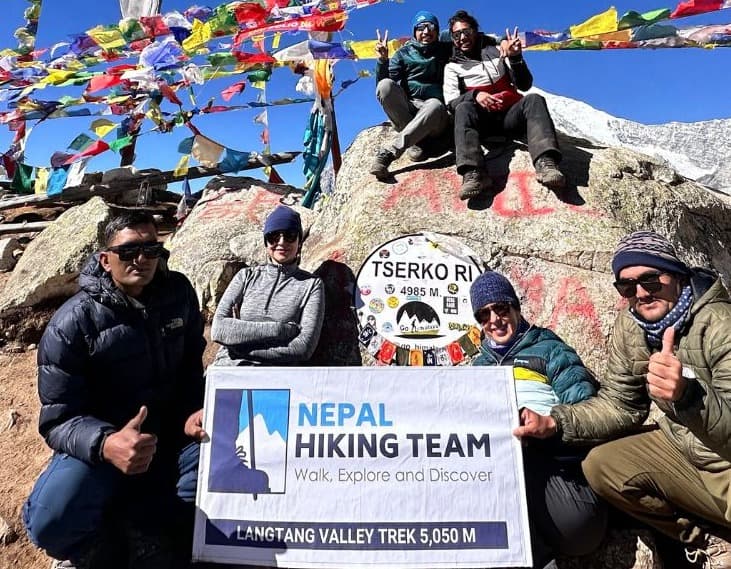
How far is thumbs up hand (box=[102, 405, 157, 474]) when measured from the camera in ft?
7.93

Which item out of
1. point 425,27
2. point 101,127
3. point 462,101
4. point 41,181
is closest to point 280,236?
point 462,101

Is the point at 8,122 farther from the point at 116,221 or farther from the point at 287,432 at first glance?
the point at 287,432

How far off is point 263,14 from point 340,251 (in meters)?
6.09

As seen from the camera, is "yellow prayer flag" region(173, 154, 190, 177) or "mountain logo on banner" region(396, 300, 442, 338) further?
"yellow prayer flag" region(173, 154, 190, 177)

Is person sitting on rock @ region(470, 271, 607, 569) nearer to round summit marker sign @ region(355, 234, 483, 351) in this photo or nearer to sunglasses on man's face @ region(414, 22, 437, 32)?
round summit marker sign @ region(355, 234, 483, 351)

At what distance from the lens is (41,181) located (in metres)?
10.5

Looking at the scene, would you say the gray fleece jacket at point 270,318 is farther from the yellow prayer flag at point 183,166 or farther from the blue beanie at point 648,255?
the yellow prayer flag at point 183,166

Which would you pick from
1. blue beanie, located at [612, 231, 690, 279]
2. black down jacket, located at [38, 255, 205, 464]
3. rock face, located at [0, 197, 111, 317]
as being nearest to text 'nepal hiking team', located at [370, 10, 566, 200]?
blue beanie, located at [612, 231, 690, 279]

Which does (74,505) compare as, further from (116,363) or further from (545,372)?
(545,372)

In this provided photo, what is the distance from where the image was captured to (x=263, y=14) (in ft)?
28.6

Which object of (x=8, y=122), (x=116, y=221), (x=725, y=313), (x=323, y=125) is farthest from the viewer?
(x=8, y=122)

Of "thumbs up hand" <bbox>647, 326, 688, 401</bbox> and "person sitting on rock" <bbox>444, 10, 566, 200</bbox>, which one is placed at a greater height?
"person sitting on rock" <bbox>444, 10, 566, 200</bbox>

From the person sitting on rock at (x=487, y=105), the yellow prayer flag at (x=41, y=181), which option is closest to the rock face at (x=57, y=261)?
the yellow prayer flag at (x=41, y=181)

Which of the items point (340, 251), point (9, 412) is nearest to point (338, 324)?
point (340, 251)
